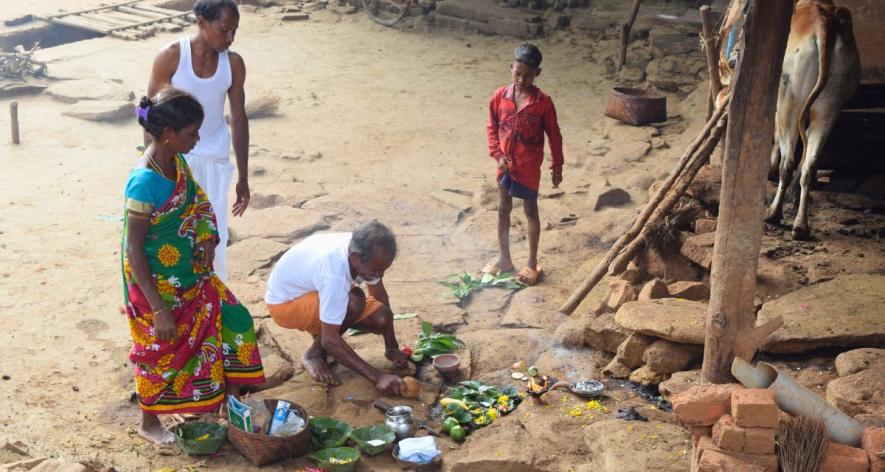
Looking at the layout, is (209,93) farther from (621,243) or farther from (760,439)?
(760,439)

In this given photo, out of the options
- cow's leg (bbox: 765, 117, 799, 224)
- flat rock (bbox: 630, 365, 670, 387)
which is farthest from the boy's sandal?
cow's leg (bbox: 765, 117, 799, 224)

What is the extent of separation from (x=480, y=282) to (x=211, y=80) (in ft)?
7.75

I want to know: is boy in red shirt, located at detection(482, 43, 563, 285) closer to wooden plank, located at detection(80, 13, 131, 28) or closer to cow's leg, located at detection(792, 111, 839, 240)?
cow's leg, located at detection(792, 111, 839, 240)

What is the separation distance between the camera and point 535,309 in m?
5.65

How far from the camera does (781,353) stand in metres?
4.45

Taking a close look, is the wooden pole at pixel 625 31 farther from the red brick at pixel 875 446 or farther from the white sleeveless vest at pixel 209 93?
the red brick at pixel 875 446

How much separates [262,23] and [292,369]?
1068cm


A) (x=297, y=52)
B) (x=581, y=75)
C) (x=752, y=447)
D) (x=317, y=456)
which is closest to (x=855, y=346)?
(x=752, y=447)

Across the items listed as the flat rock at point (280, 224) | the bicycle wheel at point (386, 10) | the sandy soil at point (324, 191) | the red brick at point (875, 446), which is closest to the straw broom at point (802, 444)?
the red brick at point (875, 446)

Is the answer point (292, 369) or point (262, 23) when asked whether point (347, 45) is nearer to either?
→ point (262, 23)

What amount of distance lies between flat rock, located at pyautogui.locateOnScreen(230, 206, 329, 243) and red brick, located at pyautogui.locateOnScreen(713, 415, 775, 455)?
4058mm

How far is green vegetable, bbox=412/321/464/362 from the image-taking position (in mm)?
5043

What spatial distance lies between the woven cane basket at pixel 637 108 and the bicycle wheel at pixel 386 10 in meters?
5.66

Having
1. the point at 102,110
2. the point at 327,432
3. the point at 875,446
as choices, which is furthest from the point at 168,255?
the point at 102,110
